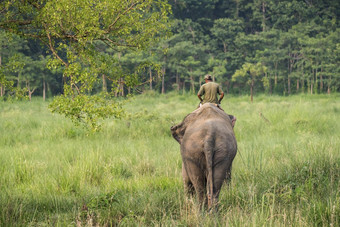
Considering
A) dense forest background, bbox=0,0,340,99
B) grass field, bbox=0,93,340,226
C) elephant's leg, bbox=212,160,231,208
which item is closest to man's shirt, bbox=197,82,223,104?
grass field, bbox=0,93,340,226

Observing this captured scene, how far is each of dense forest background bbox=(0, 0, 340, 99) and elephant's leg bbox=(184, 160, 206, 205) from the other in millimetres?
36591

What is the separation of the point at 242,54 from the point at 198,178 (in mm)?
53957

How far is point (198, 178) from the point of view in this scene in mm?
4973

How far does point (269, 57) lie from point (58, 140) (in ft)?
145

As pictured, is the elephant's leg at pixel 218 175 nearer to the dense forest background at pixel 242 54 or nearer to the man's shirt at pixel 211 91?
the man's shirt at pixel 211 91

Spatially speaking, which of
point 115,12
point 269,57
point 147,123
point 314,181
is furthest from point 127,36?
point 269,57

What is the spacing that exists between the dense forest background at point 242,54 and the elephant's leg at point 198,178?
3659cm

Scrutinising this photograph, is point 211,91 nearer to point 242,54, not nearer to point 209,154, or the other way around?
point 209,154

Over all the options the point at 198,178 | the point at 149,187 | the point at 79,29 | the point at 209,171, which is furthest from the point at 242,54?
the point at 209,171

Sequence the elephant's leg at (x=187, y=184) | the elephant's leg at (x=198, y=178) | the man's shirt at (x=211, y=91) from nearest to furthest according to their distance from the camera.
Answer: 1. the elephant's leg at (x=198, y=178)
2. the elephant's leg at (x=187, y=184)
3. the man's shirt at (x=211, y=91)

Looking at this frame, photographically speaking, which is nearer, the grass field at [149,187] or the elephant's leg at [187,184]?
the grass field at [149,187]

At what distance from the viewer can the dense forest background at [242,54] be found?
4791 cm

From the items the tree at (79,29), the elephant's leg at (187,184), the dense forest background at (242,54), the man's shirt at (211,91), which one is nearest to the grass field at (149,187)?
the elephant's leg at (187,184)

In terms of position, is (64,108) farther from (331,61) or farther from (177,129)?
(331,61)
